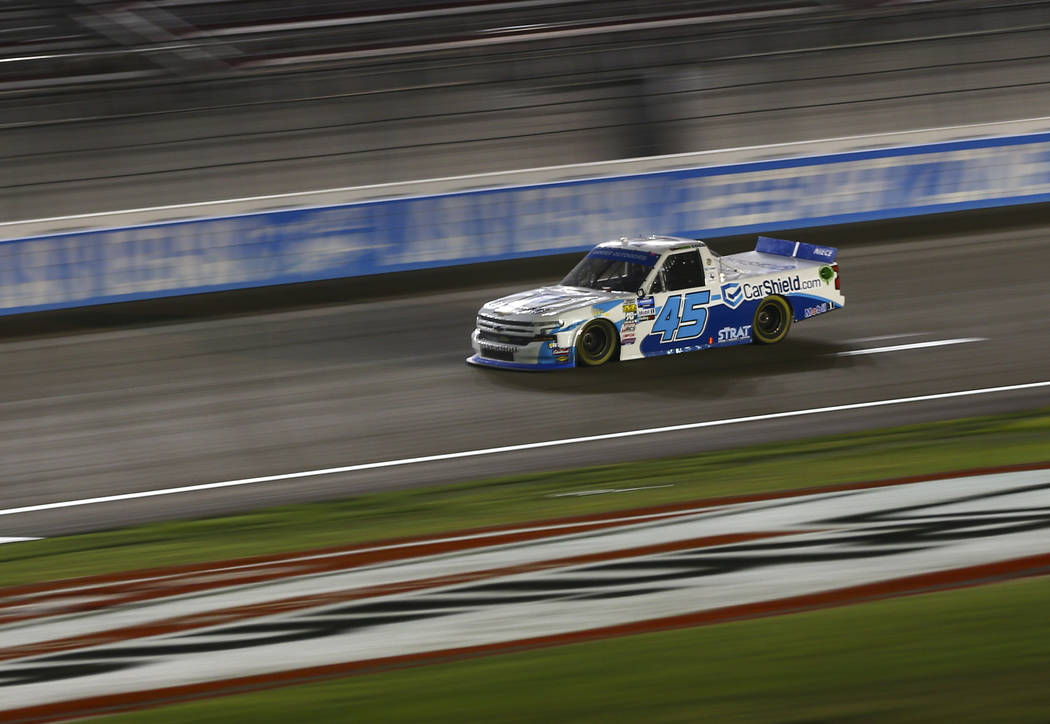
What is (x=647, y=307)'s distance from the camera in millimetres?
14672

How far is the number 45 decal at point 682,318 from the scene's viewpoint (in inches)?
582

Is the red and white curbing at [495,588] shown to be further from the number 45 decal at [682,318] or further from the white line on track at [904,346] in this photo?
the white line on track at [904,346]

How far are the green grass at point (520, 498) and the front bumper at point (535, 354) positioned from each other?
3114 mm

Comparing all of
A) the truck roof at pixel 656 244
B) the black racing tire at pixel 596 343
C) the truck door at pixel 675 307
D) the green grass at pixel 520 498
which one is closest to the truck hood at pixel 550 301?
the black racing tire at pixel 596 343

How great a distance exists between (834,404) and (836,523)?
4669 mm

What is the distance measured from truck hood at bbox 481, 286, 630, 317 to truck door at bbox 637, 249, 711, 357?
38 centimetres

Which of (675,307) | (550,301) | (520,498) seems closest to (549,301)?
(550,301)

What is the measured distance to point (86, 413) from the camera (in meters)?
14.0

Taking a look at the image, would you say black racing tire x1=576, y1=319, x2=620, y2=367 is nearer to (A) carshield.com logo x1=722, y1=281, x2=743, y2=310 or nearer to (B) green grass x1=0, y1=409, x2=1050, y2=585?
(A) carshield.com logo x1=722, y1=281, x2=743, y2=310

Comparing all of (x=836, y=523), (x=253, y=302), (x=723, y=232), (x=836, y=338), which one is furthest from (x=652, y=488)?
(x=723, y=232)

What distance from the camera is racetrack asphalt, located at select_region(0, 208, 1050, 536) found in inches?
465

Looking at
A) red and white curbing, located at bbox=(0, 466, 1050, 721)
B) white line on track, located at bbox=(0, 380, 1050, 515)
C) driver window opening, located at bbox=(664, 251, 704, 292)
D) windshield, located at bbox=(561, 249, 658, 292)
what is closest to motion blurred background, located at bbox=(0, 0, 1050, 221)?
windshield, located at bbox=(561, 249, 658, 292)

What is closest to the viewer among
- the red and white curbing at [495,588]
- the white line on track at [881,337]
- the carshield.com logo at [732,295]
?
the red and white curbing at [495,588]

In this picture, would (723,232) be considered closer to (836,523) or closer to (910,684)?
(836,523)
